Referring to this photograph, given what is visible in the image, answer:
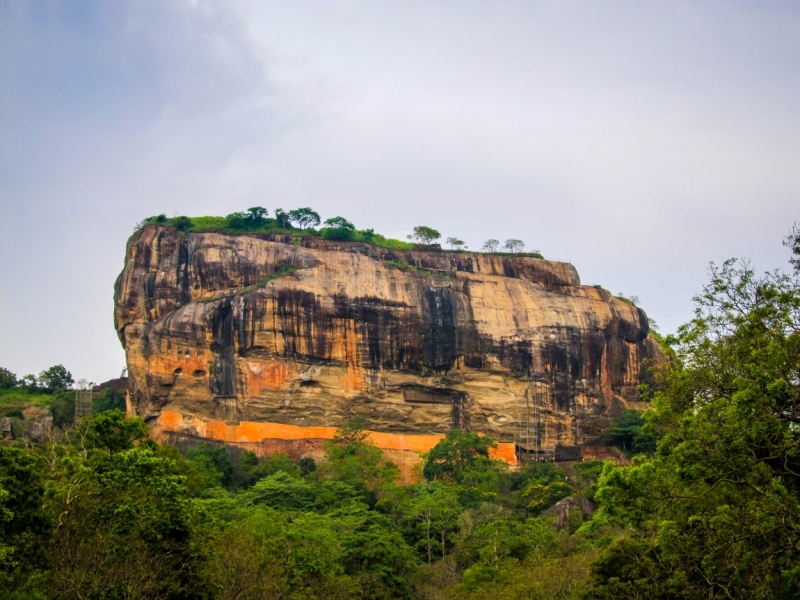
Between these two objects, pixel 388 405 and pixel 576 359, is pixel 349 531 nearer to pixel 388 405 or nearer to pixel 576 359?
pixel 388 405

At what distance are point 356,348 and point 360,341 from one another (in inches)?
16.3

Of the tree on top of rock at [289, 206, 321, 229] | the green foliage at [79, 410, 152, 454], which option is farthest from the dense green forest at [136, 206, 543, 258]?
the green foliage at [79, 410, 152, 454]

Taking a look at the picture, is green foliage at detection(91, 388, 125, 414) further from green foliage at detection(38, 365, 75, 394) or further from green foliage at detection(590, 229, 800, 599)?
green foliage at detection(590, 229, 800, 599)

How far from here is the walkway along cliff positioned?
1925 inches

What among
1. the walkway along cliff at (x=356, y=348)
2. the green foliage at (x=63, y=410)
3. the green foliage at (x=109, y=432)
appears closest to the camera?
the green foliage at (x=109, y=432)

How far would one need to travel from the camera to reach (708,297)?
1562 centimetres

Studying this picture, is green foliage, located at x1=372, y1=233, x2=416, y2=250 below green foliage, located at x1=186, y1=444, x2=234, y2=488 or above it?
above

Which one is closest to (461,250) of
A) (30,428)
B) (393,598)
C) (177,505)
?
(30,428)

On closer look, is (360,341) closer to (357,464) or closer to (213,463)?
(357,464)

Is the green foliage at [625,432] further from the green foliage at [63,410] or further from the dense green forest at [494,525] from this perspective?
the green foliage at [63,410]

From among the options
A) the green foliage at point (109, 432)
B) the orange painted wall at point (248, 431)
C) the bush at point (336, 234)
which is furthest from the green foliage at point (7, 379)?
the green foliage at point (109, 432)

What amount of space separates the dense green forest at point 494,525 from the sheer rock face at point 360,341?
45.9ft

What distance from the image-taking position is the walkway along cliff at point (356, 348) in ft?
160

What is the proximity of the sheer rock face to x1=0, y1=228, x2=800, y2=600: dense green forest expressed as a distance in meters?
14.0
